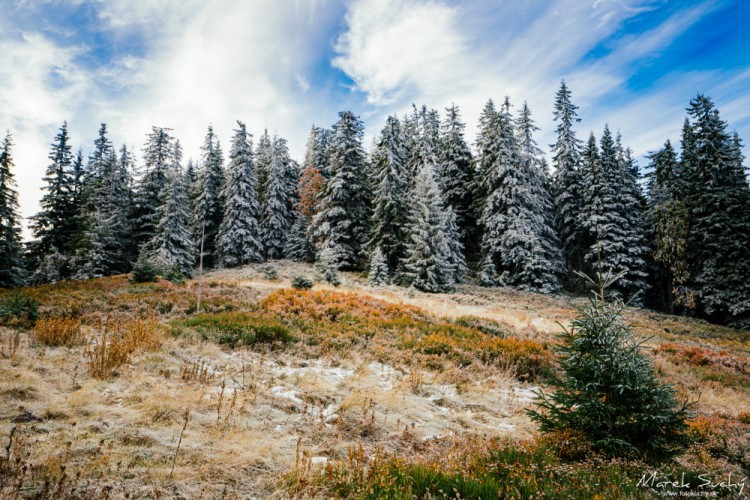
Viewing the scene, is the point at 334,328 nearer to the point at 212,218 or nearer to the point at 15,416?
the point at 15,416

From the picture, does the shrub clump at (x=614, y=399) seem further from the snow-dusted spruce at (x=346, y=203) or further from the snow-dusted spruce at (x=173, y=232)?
the snow-dusted spruce at (x=173, y=232)

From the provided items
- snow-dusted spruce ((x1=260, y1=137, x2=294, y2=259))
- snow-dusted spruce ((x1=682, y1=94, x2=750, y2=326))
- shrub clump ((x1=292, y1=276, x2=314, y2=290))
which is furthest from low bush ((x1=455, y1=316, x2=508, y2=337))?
snow-dusted spruce ((x1=260, y1=137, x2=294, y2=259))

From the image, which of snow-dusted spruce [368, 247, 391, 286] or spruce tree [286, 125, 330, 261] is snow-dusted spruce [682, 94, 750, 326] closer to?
snow-dusted spruce [368, 247, 391, 286]

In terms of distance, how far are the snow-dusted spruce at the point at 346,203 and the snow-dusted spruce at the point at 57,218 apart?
23548mm

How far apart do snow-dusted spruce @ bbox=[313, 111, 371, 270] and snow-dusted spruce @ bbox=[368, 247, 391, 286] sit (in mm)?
3776

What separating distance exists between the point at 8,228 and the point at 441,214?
106 ft

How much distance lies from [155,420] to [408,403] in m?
3.72

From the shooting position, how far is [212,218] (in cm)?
4022

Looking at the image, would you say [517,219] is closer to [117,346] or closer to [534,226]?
[534,226]

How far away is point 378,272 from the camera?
25.0 m

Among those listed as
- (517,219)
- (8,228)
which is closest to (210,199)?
(8,228)

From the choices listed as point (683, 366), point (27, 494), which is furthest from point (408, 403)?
point (683, 366)

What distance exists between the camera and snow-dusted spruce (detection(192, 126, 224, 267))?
127 feet

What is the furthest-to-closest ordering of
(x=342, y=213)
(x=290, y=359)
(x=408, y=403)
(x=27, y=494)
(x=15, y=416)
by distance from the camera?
(x=342, y=213) < (x=290, y=359) < (x=408, y=403) < (x=15, y=416) < (x=27, y=494)
